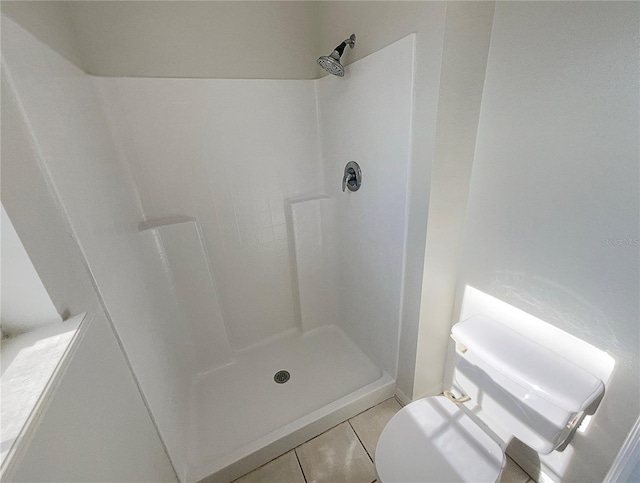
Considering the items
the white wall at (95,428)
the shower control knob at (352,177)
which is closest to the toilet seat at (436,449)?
the white wall at (95,428)

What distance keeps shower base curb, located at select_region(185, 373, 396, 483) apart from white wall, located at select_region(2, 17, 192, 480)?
15 cm

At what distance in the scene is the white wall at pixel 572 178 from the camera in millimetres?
685

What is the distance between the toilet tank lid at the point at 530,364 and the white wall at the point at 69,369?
3.59 feet

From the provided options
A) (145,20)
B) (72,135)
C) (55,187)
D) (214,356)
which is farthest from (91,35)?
(214,356)

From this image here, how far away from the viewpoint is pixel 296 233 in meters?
1.64

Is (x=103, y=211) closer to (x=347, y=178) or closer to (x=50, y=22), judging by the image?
(x=50, y=22)

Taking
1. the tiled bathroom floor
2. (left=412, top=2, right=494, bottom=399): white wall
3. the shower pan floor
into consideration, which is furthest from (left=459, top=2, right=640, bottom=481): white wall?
the shower pan floor

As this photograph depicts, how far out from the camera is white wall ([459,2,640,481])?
27.0 inches

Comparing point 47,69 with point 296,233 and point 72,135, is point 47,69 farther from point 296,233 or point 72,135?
point 296,233

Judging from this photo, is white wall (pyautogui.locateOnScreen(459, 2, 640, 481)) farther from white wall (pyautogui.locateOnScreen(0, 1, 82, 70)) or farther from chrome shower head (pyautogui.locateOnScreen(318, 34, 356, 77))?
white wall (pyautogui.locateOnScreen(0, 1, 82, 70))

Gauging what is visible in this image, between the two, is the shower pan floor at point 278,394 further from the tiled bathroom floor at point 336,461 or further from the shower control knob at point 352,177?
the shower control knob at point 352,177

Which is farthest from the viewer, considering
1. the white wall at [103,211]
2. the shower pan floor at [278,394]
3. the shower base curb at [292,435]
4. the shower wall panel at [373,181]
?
the shower pan floor at [278,394]

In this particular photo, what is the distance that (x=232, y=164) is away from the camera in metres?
1.43

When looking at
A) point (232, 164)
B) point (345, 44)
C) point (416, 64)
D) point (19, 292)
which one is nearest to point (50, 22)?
point (232, 164)
